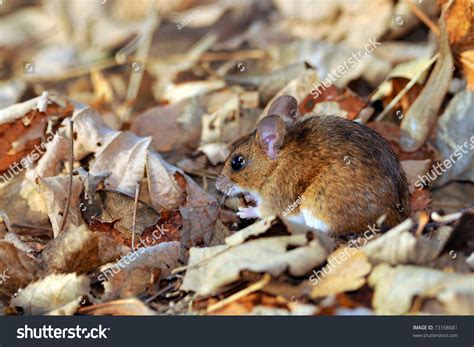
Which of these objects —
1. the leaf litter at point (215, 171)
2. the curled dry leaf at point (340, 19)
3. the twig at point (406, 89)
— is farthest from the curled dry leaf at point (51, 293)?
the curled dry leaf at point (340, 19)

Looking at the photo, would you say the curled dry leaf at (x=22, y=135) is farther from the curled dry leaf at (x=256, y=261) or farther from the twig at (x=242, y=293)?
the twig at (x=242, y=293)

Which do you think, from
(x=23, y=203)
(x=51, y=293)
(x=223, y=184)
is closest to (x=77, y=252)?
(x=51, y=293)

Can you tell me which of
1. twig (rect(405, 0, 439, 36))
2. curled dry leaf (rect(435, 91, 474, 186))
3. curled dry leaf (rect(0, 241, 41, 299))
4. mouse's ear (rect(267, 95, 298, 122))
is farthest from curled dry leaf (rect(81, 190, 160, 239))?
twig (rect(405, 0, 439, 36))

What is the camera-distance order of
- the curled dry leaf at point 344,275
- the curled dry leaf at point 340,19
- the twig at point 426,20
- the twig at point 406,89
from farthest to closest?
the curled dry leaf at point 340,19
the twig at point 426,20
the twig at point 406,89
the curled dry leaf at point 344,275

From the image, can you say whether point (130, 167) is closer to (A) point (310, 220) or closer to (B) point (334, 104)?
(A) point (310, 220)

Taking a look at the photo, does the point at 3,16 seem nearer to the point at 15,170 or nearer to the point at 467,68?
the point at 15,170

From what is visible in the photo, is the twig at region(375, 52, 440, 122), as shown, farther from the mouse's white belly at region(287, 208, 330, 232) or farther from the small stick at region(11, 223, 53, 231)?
the small stick at region(11, 223, 53, 231)

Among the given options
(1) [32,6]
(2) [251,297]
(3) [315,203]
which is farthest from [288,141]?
(1) [32,6]
